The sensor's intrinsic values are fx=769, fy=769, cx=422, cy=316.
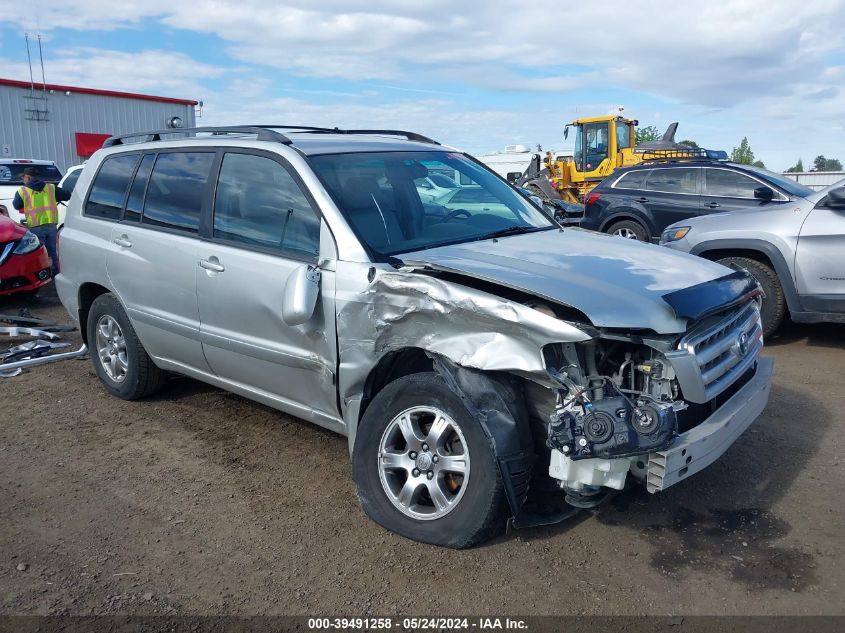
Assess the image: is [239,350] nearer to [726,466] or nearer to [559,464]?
[559,464]

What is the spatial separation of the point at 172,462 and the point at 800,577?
3.33m

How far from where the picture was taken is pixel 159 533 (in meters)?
3.68

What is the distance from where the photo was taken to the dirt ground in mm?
3109

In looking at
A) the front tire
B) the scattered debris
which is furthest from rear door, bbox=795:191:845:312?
the scattered debris

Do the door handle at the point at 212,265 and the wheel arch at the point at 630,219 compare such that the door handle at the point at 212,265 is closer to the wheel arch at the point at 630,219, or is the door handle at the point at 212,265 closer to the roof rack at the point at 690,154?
the wheel arch at the point at 630,219

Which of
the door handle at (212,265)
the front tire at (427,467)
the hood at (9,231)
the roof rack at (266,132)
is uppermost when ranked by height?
the roof rack at (266,132)

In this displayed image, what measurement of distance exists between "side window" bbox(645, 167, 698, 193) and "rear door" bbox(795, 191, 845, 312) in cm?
458

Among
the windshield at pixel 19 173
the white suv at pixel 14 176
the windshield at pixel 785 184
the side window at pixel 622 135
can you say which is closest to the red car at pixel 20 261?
the white suv at pixel 14 176

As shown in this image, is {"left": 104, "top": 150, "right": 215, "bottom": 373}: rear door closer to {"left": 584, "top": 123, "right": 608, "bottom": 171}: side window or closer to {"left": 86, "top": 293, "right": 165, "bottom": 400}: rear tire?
{"left": 86, "top": 293, "right": 165, "bottom": 400}: rear tire

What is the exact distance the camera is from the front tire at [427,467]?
3244 mm

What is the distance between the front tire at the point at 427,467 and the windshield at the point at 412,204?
811 millimetres

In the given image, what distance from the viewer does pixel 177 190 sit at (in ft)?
15.8

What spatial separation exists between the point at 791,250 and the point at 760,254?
15.2 inches

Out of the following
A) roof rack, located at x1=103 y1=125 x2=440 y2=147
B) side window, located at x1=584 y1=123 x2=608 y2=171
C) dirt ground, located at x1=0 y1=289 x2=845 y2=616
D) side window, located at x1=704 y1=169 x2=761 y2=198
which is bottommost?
dirt ground, located at x1=0 y1=289 x2=845 y2=616
